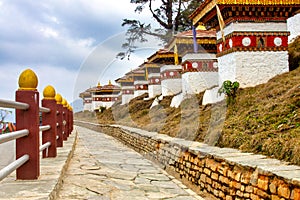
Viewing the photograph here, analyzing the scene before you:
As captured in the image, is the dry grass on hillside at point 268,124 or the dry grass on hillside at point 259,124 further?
the dry grass on hillside at point 259,124

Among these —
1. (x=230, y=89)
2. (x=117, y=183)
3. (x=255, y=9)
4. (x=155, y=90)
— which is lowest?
(x=117, y=183)

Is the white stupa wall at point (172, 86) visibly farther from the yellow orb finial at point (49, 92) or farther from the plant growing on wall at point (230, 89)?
the yellow orb finial at point (49, 92)

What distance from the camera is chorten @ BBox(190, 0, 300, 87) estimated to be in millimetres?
11625

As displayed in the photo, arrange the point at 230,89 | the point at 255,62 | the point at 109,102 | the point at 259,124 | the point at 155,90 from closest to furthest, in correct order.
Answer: the point at 259,124 < the point at 230,89 < the point at 255,62 < the point at 155,90 < the point at 109,102

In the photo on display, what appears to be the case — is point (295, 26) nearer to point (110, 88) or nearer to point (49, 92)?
point (49, 92)

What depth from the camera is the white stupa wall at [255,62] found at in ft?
38.5

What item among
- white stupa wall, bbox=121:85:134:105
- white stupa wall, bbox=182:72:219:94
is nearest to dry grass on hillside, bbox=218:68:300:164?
white stupa wall, bbox=182:72:219:94

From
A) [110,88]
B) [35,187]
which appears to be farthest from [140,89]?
[35,187]

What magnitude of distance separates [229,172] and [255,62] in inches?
301

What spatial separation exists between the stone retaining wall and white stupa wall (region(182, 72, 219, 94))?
8276 mm

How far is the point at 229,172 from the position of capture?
16.1 ft

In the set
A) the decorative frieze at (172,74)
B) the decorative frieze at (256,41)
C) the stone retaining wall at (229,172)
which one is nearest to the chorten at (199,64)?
the decorative frieze at (172,74)

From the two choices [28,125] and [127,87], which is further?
[127,87]

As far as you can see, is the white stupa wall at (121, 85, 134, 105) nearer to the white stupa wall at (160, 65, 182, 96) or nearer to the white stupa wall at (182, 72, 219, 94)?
the white stupa wall at (160, 65, 182, 96)
